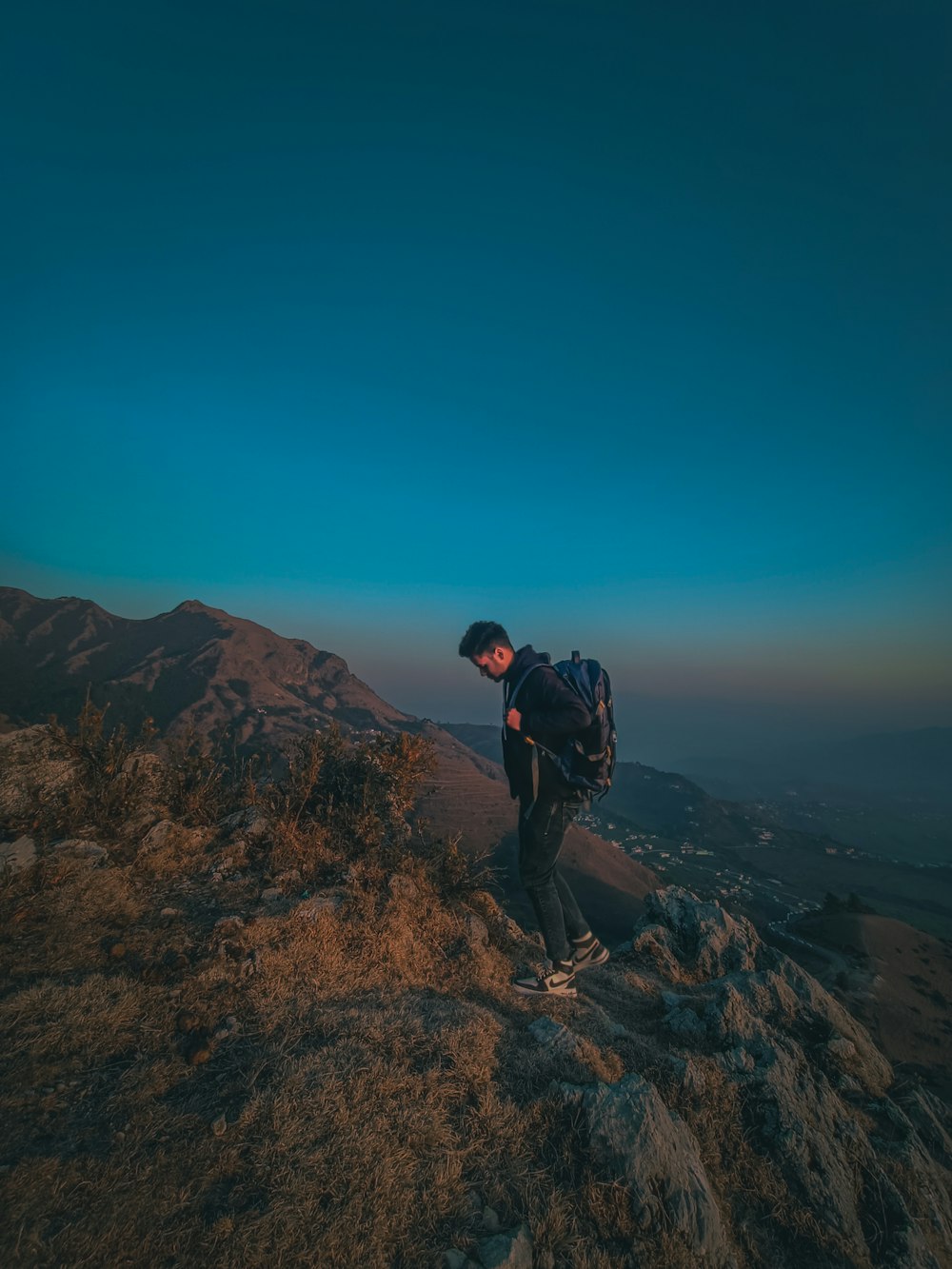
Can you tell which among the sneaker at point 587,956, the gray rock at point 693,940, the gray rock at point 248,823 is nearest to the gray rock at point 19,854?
the gray rock at point 248,823

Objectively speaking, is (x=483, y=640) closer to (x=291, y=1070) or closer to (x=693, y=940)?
(x=291, y=1070)

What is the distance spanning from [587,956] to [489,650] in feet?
12.8

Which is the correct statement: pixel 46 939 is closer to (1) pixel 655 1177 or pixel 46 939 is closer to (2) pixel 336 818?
(2) pixel 336 818

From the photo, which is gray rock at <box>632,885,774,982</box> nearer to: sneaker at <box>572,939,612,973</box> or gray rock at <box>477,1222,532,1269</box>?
sneaker at <box>572,939,612,973</box>

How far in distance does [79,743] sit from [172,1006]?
4141 millimetres

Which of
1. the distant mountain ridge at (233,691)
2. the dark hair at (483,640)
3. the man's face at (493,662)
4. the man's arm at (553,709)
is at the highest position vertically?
the dark hair at (483,640)

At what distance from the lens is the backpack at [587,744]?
495 centimetres

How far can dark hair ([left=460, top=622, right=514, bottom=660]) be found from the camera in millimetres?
5355

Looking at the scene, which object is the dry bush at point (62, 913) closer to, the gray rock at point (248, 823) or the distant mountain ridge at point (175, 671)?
the gray rock at point (248, 823)

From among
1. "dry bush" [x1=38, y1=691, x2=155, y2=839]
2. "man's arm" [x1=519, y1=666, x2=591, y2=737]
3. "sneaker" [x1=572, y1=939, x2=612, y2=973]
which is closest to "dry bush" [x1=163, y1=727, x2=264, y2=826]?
"dry bush" [x1=38, y1=691, x2=155, y2=839]

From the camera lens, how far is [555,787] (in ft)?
16.9

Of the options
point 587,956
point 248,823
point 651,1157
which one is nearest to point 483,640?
point 587,956

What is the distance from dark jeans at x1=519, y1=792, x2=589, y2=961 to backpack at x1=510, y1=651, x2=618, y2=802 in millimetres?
326

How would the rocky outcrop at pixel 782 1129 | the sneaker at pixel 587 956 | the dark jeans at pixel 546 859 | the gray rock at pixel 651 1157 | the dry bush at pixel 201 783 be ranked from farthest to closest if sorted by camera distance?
the dry bush at pixel 201 783 < the sneaker at pixel 587 956 < the dark jeans at pixel 546 859 < the rocky outcrop at pixel 782 1129 < the gray rock at pixel 651 1157
